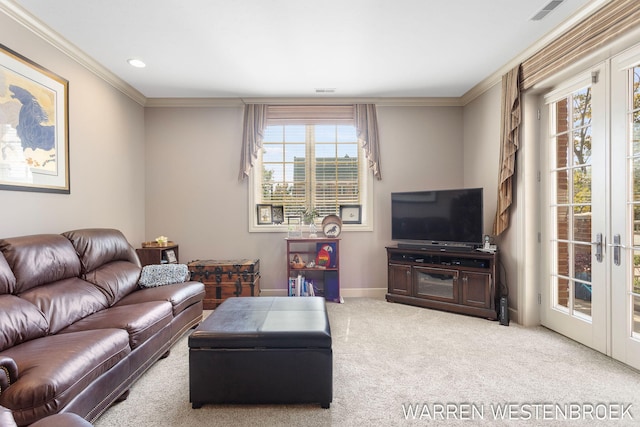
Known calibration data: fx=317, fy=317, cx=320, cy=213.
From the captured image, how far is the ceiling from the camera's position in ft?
8.05

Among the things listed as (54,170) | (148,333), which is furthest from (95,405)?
(54,170)

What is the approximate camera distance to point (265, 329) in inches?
80.1

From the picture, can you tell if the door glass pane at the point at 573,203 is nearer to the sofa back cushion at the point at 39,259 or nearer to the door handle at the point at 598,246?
the door handle at the point at 598,246

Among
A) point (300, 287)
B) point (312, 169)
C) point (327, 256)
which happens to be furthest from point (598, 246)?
point (312, 169)

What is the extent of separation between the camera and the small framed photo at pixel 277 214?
14.9ft

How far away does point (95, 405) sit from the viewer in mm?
1773

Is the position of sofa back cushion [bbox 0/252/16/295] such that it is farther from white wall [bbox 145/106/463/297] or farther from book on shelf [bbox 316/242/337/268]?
book on shelf [bbox 316/242/337/268]

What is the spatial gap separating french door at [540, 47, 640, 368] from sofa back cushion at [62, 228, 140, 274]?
4304mm

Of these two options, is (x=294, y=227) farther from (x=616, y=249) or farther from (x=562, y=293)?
(x=616, y=249)

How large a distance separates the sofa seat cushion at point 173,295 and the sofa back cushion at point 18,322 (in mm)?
712

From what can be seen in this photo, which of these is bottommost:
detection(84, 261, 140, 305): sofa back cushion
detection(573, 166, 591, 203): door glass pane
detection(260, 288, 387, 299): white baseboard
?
detection(260, 288, 387, 299): white baseboard

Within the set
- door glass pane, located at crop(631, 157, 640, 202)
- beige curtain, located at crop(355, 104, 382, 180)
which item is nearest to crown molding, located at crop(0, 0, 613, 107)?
beige curtain, located at crop(355, 104, 382, 180)

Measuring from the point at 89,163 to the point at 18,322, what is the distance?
6.50 ft

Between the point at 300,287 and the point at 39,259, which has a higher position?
the point at 39,259
